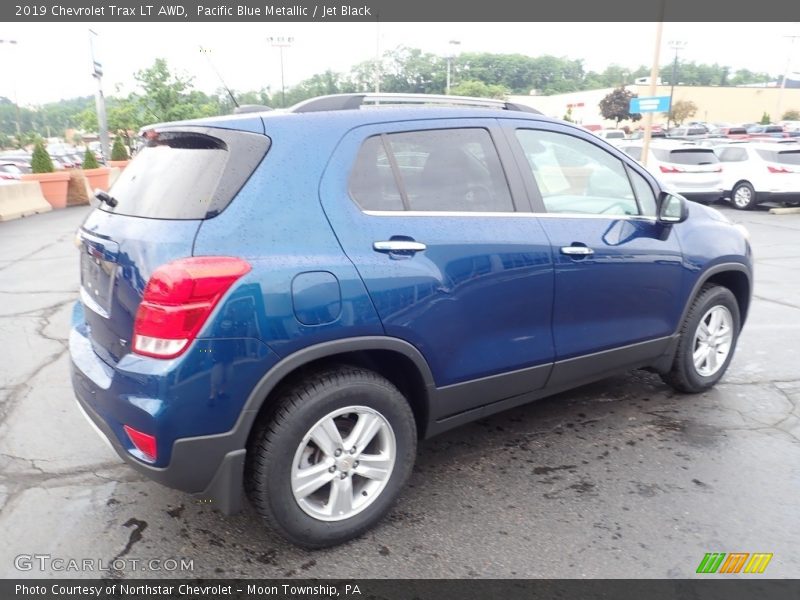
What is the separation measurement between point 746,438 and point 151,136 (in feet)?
12.1

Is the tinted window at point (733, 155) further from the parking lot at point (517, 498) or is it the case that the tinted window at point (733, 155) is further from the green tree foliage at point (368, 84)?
the parking lot at point (517, 498)

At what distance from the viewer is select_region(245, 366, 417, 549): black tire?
249 centimetres

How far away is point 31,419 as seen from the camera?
13.1ft

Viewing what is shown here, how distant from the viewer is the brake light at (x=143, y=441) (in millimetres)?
2344

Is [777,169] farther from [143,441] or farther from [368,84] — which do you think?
[368,84]

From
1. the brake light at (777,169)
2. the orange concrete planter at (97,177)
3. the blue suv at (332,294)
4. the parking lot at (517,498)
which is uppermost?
the blue suv at (332,294)

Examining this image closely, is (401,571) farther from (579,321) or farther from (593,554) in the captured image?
(579,321)

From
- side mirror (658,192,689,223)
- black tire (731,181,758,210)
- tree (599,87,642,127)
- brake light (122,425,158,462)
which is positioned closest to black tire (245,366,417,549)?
brake light (122,425,158,462)

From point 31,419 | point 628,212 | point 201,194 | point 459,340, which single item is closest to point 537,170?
point 628,212

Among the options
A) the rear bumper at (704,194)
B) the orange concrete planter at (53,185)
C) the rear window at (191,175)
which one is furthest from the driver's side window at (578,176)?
the orange concrete planter at (53,185)

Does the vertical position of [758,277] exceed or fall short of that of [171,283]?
it falls short

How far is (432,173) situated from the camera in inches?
117

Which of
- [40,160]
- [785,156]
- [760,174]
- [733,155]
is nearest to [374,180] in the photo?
[760,174]

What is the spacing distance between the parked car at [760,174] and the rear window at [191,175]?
1668cm
